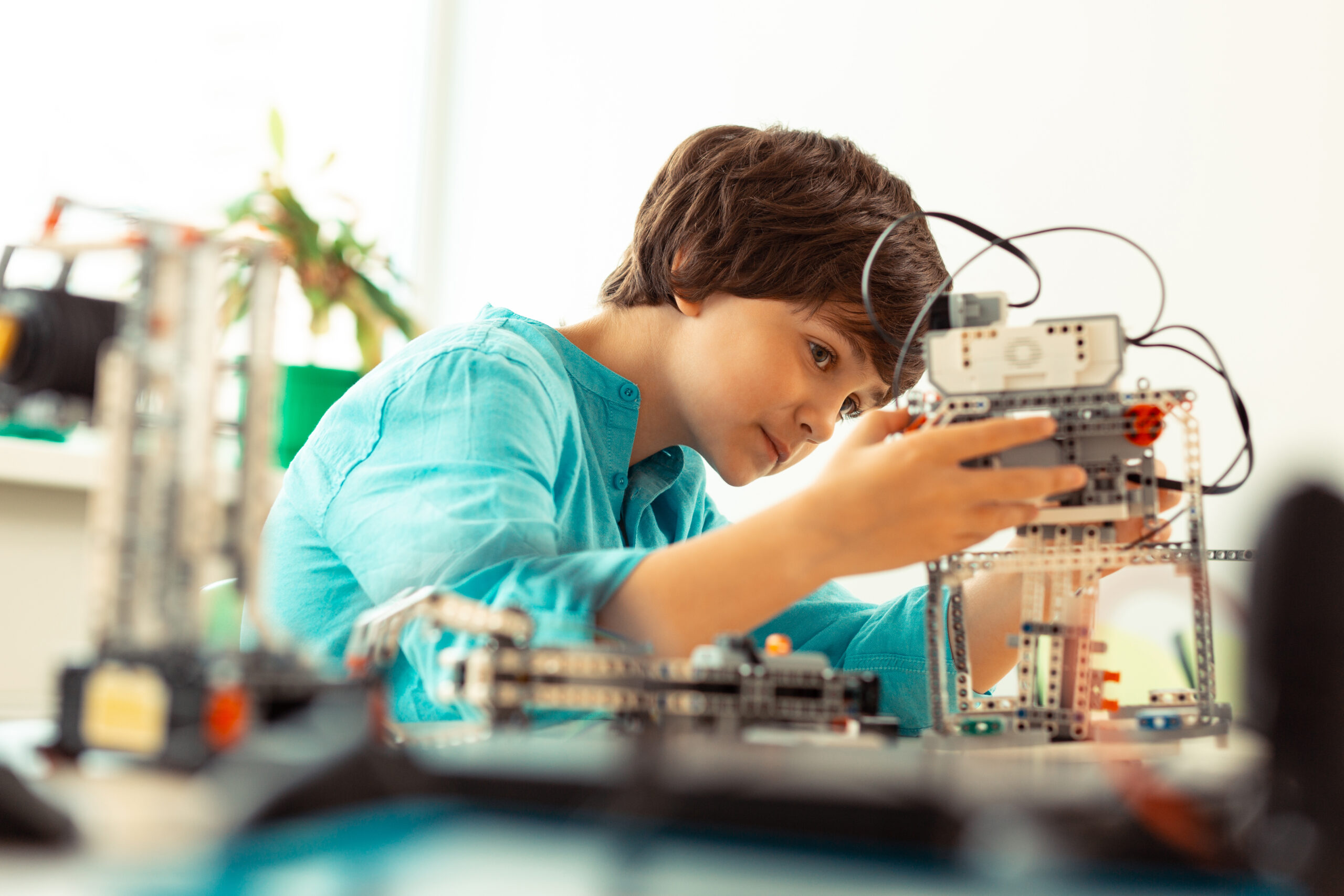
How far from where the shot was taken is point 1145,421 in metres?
0.75

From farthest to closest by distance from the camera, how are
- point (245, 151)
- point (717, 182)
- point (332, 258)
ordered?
point (245, 151) → point (332, 258) → point (717, 182)

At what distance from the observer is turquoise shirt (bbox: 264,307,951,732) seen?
73 centimetres

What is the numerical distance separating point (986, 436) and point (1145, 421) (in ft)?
0.40

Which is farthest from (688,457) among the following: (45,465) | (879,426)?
(45,465)

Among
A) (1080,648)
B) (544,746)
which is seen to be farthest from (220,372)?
(1080,648)

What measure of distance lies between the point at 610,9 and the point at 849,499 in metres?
2.35

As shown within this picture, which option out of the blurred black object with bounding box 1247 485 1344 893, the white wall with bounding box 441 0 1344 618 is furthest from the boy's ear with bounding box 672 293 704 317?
the blurred black object with bounding box 1247 485 1344 893

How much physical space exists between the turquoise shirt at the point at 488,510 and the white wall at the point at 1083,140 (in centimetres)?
56

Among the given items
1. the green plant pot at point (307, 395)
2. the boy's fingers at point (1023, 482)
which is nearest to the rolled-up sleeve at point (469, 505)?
the boy's fingers at point (1023, 482)

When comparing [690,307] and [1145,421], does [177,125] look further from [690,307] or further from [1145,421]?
[1145,421]

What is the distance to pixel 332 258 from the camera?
2.28 metres

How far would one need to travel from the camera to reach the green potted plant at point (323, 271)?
78.1 inches

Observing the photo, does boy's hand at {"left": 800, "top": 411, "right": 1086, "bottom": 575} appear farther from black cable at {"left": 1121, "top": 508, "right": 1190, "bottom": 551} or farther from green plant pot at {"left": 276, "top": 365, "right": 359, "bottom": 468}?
green plant pot at {"left": 276, "top": 365, "right": 359, "bottom": 468}

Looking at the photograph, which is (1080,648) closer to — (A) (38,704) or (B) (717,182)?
(B) (717,182)
